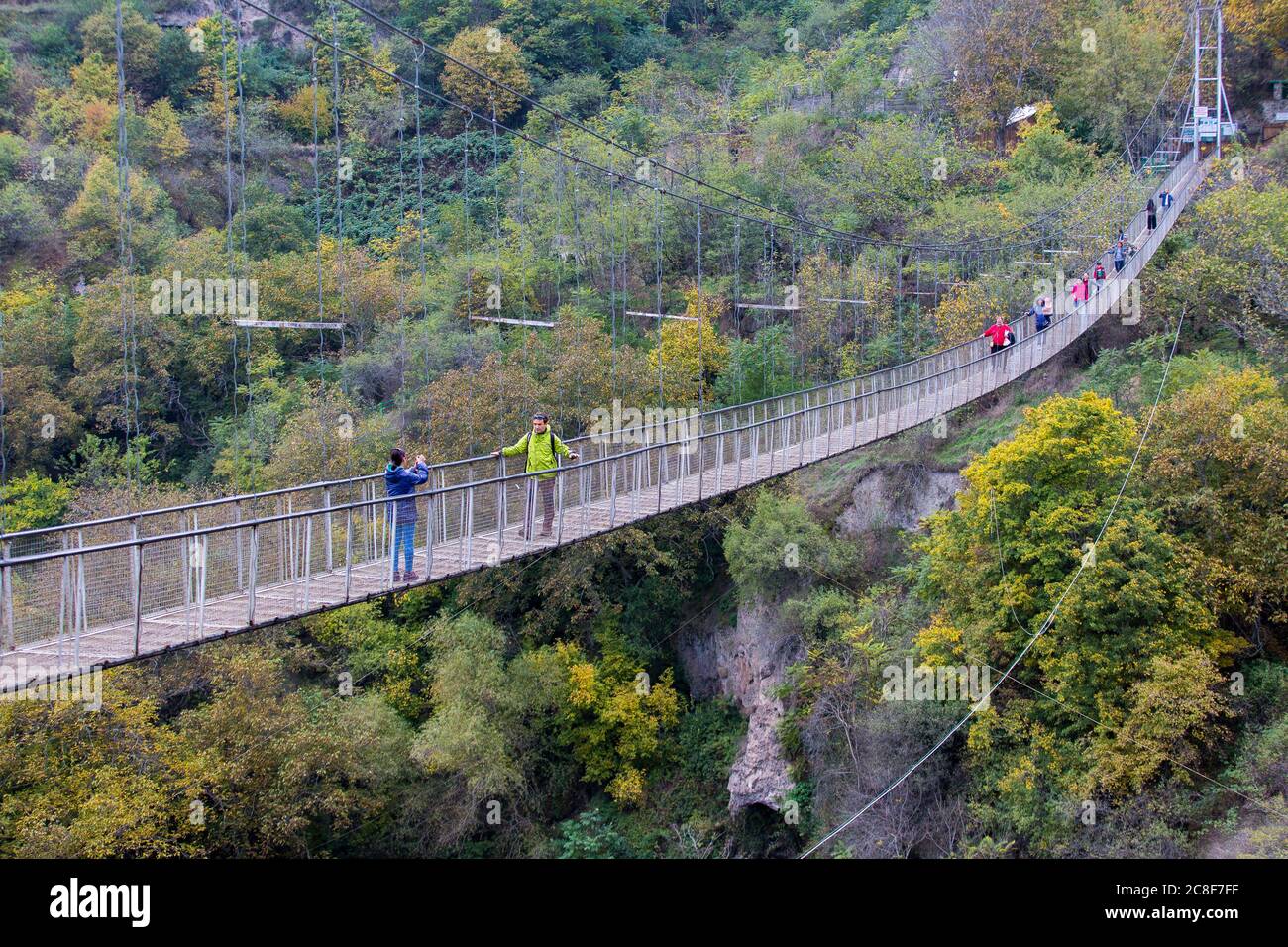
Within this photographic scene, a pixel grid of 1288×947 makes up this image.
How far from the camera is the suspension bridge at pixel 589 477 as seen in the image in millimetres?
7398

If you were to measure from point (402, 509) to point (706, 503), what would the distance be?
39.8 feet

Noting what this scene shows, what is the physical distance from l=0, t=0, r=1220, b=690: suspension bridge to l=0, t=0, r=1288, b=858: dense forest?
789 mm

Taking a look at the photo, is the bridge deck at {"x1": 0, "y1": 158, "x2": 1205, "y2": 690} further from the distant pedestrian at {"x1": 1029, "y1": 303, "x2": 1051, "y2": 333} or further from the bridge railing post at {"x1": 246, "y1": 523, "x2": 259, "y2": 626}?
the distant pedestrian at {"x1": 1029, "y1": 303, "x2": 1051, "y2": 333}

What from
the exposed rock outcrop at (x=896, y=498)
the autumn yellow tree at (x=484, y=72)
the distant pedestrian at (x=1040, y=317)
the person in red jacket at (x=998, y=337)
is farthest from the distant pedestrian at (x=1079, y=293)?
the autumn yellow tree at (x=484, y=72)

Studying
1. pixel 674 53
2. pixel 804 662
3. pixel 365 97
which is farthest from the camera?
pixel 674 53

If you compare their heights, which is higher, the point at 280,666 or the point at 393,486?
the point at 393,486

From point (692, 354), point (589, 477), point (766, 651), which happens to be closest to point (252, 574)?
point (589, 477)

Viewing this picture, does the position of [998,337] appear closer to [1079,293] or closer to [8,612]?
[1079,293]

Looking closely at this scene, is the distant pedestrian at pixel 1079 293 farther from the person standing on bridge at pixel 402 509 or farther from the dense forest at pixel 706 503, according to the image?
the person standing on bridge at pixel 402 509

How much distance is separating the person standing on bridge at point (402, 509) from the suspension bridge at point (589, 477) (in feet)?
0.18

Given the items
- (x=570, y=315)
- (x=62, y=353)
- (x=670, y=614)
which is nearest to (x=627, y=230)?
(x=570, y=315)

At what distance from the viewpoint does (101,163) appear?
110 feet

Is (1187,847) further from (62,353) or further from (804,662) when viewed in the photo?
(62,353)

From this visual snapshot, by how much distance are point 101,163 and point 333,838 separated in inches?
903
